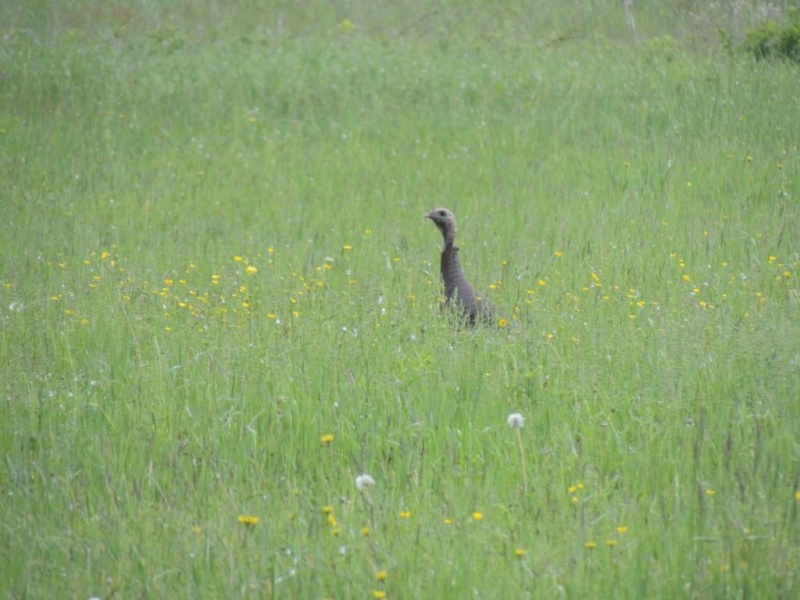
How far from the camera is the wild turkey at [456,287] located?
6.96 m

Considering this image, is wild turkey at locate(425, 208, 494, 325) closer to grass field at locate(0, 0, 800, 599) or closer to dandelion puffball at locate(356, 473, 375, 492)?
grass field at locate(0, 0, 800, 599)

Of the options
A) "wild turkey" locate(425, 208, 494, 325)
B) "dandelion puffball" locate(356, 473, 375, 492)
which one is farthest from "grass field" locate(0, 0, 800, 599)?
"wild turkey" locate(425, 208, 494, 325)

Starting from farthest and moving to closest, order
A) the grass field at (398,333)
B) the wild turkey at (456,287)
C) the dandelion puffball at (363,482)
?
1. the wild turkey at (456,287)
2. the dandelion puffball at (363,482)
3. the grass field at (398,333)

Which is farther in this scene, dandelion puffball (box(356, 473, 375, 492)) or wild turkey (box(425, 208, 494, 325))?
wild turkey (box(425, 208, 494, 325))

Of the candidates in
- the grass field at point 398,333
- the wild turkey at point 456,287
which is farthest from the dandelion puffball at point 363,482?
the wild turkey at point 456,287

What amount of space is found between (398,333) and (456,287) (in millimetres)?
989

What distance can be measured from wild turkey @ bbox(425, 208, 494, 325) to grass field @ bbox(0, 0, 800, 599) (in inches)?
9.7

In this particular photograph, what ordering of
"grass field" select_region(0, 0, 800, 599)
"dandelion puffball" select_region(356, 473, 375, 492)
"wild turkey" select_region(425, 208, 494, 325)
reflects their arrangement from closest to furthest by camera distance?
1. "grass field" select_region(0, 0, 800, 599)
2. "dandelion puffball" select_region(356, 473, 375, 492)
3. "wild turkey" select_region(425, 208, 494, 325)

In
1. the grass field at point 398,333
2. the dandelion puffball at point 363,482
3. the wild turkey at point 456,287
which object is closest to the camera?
the grass field at point 398,333

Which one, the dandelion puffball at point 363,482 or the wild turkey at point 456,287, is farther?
the wild turkey at point 456,287

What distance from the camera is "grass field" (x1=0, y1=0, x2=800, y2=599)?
402cm

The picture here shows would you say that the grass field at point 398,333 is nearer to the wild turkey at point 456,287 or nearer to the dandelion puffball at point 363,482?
the dandelion puffball at point 363,482

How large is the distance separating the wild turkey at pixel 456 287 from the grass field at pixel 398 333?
25 cm

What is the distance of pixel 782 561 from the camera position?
374 centimetres
